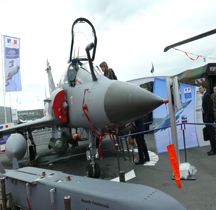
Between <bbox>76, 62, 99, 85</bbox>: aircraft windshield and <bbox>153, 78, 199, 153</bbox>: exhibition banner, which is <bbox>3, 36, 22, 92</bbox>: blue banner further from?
<bbox>153, 78, 199, 153</bbox>: exhibition banner

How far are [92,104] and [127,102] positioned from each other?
1.02 m

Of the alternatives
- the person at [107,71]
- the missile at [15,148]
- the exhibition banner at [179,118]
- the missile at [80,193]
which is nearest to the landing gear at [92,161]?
the missile at [80,193]

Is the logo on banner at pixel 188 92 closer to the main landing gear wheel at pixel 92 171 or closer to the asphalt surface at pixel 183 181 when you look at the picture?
the asphalt surface at pixel 183 181

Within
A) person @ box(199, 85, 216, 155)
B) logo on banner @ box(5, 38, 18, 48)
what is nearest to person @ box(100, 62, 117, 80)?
person @ box(199, 85, 216, 155)

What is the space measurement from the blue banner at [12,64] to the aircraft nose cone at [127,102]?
692 inches

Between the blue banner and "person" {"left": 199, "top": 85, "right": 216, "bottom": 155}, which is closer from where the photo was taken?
"person" {"left": 199, "top": 85, "right": 216, "bottom": 155}

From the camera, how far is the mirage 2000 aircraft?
10.5 feet

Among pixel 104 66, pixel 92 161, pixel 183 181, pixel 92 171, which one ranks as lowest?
pixel 183 181

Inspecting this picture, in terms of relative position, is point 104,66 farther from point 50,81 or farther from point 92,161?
point 50,81

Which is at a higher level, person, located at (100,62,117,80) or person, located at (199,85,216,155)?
person, located at (100,62,117,80)

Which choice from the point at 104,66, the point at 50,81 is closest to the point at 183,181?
the point at 104,66

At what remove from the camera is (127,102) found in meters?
3.21

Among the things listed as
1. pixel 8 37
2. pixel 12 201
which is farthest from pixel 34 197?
pixel 8 37

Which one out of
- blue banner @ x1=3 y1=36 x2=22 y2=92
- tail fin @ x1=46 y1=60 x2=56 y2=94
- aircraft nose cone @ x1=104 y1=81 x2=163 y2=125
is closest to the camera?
aircraft nose cone @ x1=104 y1=81 x2=163 y2=125
